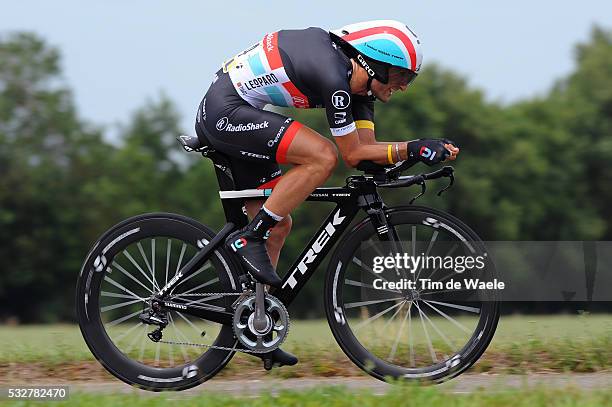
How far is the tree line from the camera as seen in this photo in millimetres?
68312

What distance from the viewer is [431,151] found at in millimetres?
6062

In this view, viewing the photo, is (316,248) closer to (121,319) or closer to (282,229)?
(282,229)

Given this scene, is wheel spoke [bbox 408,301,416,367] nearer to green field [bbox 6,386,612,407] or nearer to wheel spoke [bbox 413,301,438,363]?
wheel spoke [bbox 413,301,438,363]

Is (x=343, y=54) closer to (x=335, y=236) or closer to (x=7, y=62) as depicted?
(x=335, y=236)

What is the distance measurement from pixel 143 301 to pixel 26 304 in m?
63.7

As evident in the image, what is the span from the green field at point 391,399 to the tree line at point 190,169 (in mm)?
55623

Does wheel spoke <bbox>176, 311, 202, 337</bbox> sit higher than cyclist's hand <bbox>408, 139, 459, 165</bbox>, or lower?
lower

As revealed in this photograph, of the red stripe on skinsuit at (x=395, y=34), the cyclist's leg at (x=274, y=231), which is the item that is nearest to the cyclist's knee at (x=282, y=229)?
the cyclist's leg at (x=274, y=231)

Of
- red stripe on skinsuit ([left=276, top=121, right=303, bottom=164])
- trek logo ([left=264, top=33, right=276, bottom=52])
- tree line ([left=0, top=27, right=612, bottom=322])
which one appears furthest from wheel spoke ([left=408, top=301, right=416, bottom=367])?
tree line ([left=0, top=27, right=612, bottom=322])

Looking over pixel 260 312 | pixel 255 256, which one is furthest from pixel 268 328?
pixel 255 256

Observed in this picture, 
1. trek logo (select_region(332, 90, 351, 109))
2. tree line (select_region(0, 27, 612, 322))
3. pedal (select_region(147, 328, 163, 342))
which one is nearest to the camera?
trek logo (select_region(332, 90, 351, 109))

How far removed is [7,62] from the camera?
77.4m

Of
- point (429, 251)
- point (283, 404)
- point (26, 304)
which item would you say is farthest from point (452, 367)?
point (26, 304)

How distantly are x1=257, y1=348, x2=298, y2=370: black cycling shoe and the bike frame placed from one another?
0.30 meters
